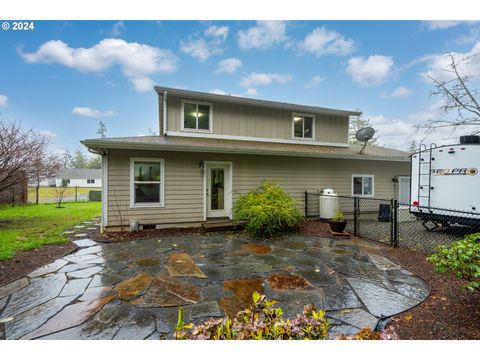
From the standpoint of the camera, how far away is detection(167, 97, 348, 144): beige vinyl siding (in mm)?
8164

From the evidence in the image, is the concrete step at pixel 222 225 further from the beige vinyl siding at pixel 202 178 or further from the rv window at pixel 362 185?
the rv window at pixel 362 185

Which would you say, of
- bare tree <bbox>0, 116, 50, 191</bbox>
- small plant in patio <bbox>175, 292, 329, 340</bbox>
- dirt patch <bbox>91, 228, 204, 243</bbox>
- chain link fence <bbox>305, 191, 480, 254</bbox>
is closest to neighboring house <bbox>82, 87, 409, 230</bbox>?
dirt patch <bbox>91, 228, 204, 243</bbox>

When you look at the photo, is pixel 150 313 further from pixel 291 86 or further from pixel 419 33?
pixel 291 86

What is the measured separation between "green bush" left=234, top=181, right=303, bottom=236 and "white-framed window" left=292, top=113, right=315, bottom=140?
12.2 ft

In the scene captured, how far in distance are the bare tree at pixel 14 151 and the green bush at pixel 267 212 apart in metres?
8.24

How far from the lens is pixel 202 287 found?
10.6 ft

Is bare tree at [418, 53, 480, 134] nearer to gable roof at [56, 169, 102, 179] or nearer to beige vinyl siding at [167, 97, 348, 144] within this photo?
beige vinyl siding at [167, 97, 348, 144]

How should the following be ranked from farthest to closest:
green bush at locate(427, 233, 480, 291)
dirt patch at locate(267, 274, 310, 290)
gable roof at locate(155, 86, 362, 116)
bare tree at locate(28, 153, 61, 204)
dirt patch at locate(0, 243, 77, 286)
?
1. bare tree at locate(28, 153, 61, 204)
2. gable roof at locate(155, 86, 362, 116)
3. dirt patch at locate(0, 243, 77, 286)
4. dirt patch at locate(267, 274, 310, 290)
5. green bush at locate(427, 233, 480, 291)

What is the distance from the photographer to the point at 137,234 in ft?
20.9

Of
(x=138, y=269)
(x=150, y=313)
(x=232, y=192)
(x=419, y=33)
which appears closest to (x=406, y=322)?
(x=150, y=313)

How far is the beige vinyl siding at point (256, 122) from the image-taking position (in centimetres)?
816

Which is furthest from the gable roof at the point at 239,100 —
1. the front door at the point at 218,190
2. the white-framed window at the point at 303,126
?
the front door at the point at 218,190
